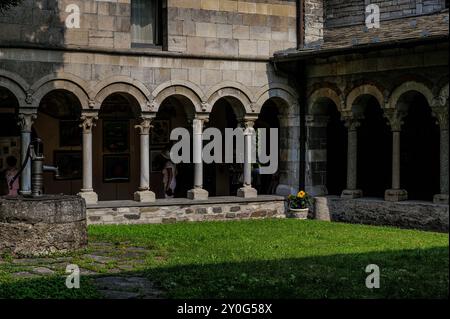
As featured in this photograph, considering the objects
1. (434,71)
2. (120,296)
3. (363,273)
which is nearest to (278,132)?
(434,71)

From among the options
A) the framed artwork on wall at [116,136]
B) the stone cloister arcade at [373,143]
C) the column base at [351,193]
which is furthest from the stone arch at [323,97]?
the framed artwork on wall at [116,136]

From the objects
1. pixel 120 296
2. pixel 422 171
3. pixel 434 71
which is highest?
pixel 434 71

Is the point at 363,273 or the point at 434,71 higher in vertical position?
the point at 434,71

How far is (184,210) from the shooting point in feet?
51.6

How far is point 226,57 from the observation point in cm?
1614

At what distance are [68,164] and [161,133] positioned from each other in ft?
7.76

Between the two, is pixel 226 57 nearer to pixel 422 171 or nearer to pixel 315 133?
pixel 315 133

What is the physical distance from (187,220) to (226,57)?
339cm

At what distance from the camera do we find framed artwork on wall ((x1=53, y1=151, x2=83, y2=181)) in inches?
701

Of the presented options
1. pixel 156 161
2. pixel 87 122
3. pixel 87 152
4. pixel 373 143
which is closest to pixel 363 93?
pixel 373 143

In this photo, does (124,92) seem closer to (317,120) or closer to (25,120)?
(25,120)

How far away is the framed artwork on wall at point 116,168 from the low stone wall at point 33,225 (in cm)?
749

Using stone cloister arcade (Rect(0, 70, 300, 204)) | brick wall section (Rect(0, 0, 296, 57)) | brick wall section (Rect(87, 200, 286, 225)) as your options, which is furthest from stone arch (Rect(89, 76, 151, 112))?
brick wall section (Rect(87, 200, 286, 225))
